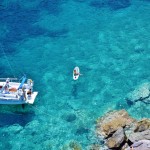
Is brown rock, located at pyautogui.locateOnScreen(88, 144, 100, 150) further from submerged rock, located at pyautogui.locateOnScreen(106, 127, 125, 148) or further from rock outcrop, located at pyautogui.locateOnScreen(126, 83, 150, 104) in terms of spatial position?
rock outcrop, located at pyautogui.locateOnScreen(126, 83, 150, 104)

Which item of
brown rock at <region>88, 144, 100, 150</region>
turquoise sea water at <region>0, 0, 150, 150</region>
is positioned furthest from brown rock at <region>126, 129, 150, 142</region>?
turquoise sea water at <region>0, 0, 150, 150</region>

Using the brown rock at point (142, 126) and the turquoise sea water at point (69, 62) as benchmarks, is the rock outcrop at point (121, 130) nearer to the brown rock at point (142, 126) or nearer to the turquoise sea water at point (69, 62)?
the brown rock at point (142, 126)

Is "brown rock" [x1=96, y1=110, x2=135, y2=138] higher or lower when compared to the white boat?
lower

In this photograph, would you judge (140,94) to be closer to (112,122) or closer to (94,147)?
(112,122)

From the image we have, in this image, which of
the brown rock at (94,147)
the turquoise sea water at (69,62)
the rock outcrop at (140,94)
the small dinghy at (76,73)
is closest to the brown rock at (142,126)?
the turquoise sea water at (69,62)

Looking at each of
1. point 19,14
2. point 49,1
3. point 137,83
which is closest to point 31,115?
point 137,83
